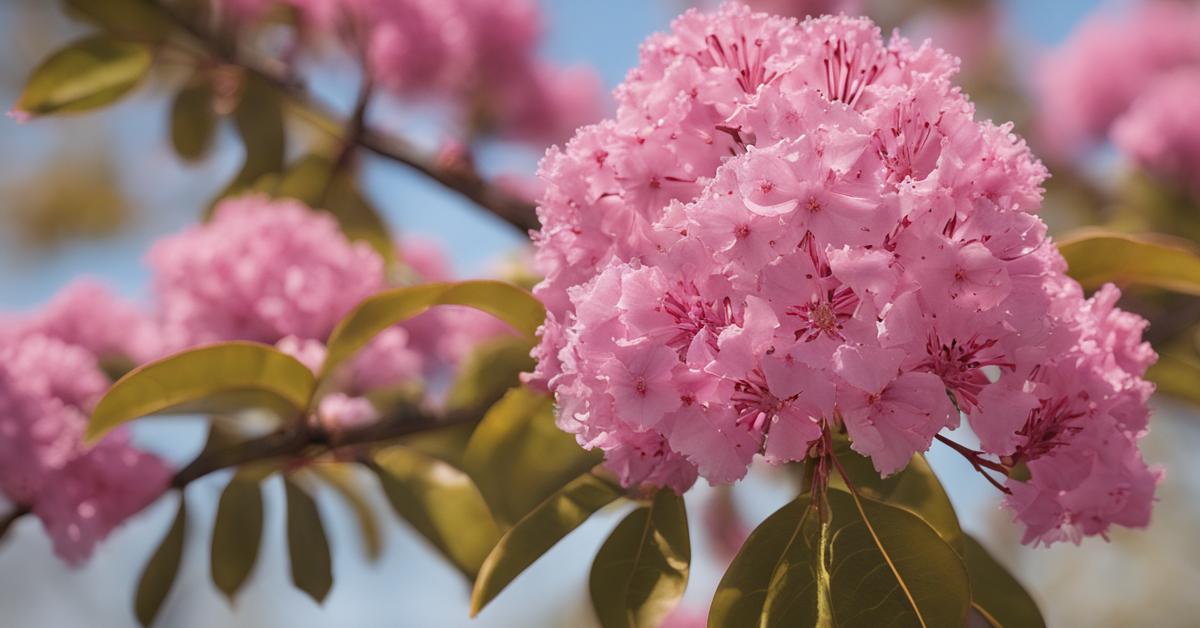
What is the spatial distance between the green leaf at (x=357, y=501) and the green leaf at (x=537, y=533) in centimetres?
88

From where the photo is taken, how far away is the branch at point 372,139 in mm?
1970

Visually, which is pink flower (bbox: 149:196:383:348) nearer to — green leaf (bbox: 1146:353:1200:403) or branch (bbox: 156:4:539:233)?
branch (bbox: 156:4:539:233)

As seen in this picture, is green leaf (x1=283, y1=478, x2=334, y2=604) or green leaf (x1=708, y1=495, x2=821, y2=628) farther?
green leaf (x1=283, y1=478, x2=334, y2=604)

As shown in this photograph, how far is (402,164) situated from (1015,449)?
1.43 metres

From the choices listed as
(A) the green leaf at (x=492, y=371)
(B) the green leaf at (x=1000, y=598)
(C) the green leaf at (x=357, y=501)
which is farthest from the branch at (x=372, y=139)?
(B) the green leaf at (x=1000, y=598)

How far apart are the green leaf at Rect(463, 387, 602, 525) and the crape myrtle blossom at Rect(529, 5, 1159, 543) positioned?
0.27 m

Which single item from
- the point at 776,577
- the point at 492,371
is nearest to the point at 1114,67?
the point at 492,371

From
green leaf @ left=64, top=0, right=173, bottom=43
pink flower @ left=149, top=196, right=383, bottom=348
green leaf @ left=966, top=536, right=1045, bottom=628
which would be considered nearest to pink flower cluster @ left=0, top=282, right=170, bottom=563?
pink flower @ left=149, top=196, right=383, bottom=348

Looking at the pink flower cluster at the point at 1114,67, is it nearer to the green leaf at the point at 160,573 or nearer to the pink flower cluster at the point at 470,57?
the pink flower cluster at the point at 470,57

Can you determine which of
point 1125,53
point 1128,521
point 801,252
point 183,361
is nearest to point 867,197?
point 801,252

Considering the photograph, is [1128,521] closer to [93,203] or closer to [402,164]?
[402,164]

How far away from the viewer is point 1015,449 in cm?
91

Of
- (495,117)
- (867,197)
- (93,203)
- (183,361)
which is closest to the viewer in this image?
(867,197)

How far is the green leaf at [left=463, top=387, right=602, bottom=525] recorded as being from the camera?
120 cm
